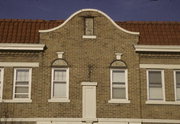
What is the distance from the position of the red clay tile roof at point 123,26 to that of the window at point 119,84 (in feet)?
7.12

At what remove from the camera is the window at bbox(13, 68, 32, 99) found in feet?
64.0

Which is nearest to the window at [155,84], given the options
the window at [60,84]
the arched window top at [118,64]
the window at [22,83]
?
the arched window top at [118,64]

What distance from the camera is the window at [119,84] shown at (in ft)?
64.4

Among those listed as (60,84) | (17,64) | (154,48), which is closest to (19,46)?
(17,64)

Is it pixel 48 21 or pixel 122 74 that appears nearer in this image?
pixel 122 74

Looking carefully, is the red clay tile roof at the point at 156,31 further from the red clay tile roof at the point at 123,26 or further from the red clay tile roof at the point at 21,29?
the red clay tile roof at the point at 21,29

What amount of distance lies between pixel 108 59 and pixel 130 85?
6.02ft

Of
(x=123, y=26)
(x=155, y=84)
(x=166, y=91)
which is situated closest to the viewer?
(x=166, y=91)

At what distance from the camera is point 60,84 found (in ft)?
64.5

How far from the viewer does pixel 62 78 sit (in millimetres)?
19734

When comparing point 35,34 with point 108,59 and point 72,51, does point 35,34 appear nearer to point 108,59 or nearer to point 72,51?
point 72,51

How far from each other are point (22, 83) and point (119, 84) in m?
5.18

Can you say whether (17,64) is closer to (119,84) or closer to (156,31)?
(119,84)

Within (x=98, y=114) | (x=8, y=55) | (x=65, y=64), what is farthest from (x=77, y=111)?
(x=8, y=55)
